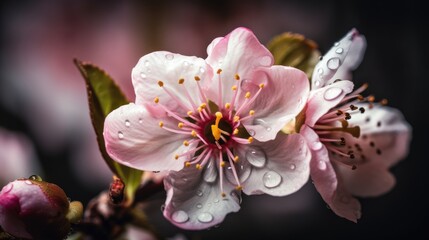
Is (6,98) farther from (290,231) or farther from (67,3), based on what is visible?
(290,231)

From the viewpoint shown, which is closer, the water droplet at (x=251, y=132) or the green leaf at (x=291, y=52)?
the water droplet at (x=251, y=132)

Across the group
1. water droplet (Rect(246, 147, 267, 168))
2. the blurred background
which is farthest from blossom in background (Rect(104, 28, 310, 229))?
the blurred background

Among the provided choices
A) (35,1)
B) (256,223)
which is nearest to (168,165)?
(256,223)

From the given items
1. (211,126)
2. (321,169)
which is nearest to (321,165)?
(321,169)

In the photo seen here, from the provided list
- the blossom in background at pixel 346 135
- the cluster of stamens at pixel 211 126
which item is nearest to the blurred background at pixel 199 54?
the blossom in background at pixel 346 135

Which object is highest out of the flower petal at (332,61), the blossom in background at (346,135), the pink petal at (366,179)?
the flower petal at (332,61)

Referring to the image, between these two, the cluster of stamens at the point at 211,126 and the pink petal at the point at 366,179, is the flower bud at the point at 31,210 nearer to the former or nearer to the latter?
the cluster of stamens at the point at 211,126

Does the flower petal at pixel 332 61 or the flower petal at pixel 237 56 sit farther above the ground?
the flower petal at pixel 237 56

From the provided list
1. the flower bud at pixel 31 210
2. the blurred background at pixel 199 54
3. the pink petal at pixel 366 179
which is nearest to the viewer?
the flower bud at pixel 31 210

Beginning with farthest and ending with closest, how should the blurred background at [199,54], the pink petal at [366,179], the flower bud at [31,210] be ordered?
1. the blurred background at [199,54]
2. the pink petal at [366,179]
3. the flower bud at [31,210]
